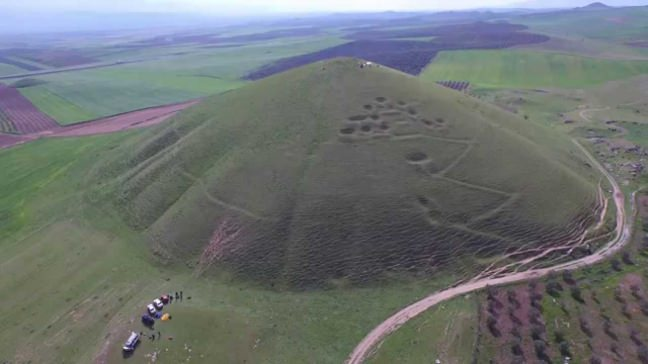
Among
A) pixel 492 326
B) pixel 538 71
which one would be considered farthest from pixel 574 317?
pixel 538 71

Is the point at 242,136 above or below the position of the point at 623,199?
above

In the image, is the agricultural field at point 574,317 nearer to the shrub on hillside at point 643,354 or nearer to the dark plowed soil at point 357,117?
the shrub on hillside at point 643,354

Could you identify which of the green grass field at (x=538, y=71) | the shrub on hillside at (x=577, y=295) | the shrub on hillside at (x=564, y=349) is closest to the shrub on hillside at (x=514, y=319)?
the shrub on hillside at (x=564, y=349)

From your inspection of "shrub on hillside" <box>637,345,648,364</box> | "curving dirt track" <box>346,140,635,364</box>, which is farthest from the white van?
"shrub on hillside" <box>637,345,648,364</box>

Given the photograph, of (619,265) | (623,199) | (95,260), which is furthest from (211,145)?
(623,199)

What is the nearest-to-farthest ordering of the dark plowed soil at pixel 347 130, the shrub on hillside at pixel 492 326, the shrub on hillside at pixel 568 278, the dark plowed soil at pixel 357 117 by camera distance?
the shrub on hillside at pixel 492 326, the shrub on hillside at pixel 568 278, the dark plowed soil at pixel 347 130, the dark plowed soil at pixel 357 117

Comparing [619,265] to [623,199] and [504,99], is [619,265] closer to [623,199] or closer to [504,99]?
[623,199]
